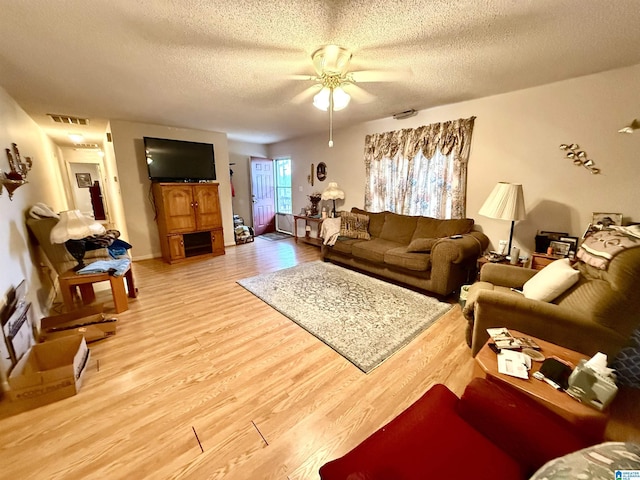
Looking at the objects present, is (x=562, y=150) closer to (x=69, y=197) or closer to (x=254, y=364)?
(x=254, y=364)

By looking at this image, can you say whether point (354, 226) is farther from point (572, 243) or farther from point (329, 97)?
point (572, 243)

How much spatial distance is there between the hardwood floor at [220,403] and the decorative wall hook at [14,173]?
156 centimetres

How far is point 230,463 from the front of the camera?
126cm

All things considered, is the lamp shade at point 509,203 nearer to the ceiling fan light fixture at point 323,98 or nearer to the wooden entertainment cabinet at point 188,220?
the ceiling fan light fixture at point 323,98

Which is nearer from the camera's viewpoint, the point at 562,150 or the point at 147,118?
the point at 562,150

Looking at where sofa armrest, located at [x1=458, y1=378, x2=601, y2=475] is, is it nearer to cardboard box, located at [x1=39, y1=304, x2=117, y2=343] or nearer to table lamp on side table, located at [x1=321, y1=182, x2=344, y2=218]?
cardboard box, located at [x1=39, y1=304, x2=117, y2=343]

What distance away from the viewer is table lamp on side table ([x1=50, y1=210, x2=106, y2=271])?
8.04ft

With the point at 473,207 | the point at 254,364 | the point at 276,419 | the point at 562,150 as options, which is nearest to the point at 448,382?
the point at 276,419

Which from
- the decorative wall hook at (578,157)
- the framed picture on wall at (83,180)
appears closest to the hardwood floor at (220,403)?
the decorative wall hook at (578,157)

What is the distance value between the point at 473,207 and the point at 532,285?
1778mm

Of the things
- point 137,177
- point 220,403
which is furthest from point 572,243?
point 137,177

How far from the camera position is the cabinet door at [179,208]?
432cm

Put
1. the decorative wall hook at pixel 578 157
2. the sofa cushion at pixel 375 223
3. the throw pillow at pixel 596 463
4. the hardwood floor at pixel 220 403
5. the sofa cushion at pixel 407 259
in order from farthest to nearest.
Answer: the sofa cushion at pixel 375 223, the sofa cushion at pixel 407 259, the decorative wall hook at pixel 578 157, the hardwood floor at pixel 220 403, the throw pillow at pixel 596 463

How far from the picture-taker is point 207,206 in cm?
479
